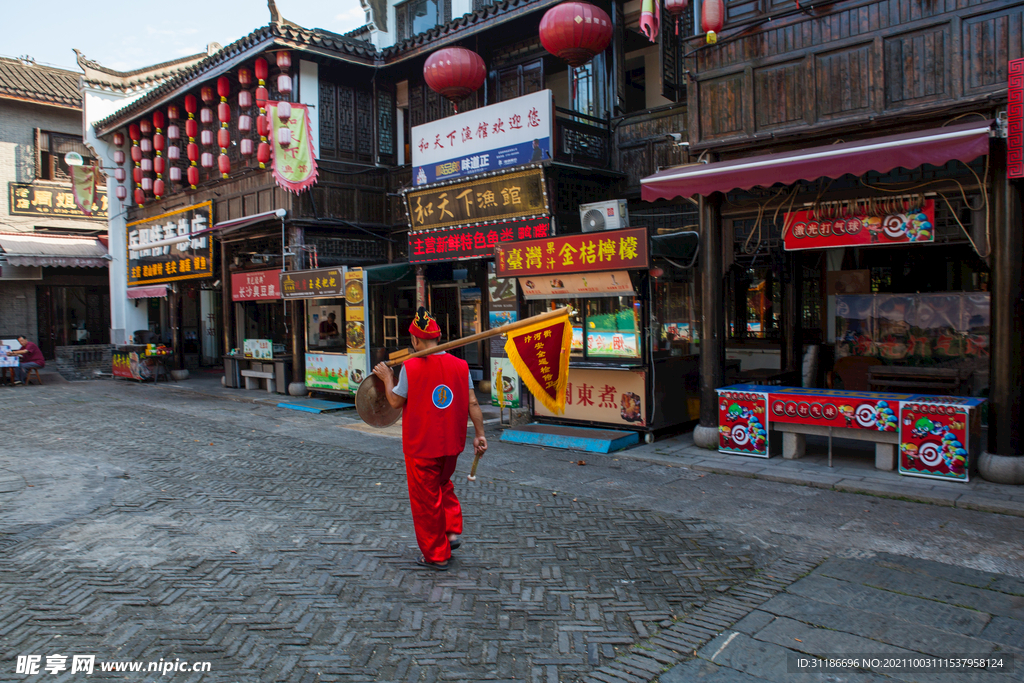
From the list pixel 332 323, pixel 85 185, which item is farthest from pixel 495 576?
pixel 85 185

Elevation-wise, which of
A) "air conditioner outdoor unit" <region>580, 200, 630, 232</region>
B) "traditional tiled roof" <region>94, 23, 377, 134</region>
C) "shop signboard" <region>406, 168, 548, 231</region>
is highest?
"traditional tiled roof" <region>94, 23, 377, 134</region>

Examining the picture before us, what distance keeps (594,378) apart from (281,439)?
199 inches

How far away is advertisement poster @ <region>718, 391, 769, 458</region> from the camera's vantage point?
26.9ft

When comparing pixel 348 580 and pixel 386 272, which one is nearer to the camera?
pixel 348 580

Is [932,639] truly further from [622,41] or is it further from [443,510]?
[622,41]

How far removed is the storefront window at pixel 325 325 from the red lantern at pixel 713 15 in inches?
389

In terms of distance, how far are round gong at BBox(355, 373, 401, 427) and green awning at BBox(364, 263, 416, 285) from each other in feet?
27.7

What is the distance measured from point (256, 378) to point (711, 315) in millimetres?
12454

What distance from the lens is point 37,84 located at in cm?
2389

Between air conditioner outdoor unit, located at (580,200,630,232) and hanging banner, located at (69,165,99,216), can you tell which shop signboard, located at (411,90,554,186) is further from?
hanging banner, located at (69,165,99,216)

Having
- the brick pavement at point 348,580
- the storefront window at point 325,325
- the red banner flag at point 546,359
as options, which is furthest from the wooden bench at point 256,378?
the red banner flag at point 546,359

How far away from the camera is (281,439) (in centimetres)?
1038

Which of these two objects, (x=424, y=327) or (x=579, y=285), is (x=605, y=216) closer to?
(x=579, y=285)

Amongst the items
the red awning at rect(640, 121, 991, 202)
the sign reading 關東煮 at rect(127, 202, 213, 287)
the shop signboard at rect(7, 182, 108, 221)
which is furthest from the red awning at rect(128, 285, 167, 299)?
the red awning at rect(640, 121, 991, 202)
